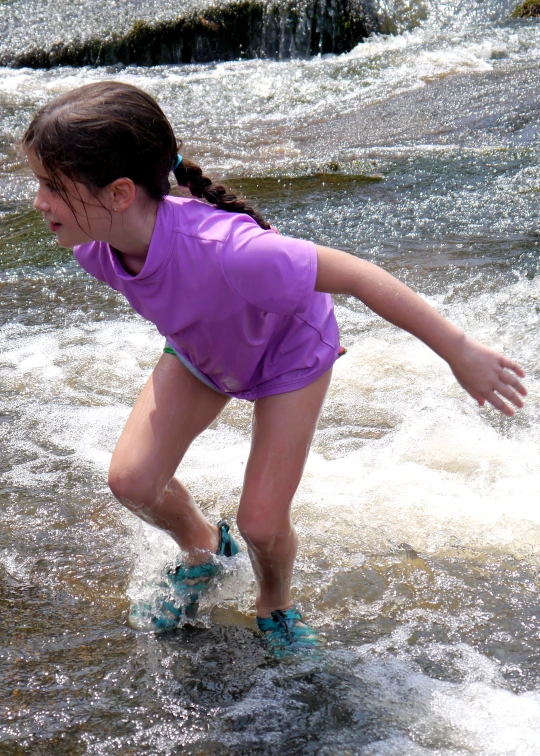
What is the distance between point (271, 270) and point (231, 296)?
17 centimetres

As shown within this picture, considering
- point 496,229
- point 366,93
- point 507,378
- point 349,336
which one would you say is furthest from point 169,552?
point 366,93

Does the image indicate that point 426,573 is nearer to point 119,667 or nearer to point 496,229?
point 119,667

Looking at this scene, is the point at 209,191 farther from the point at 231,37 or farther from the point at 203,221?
the point at 231,37

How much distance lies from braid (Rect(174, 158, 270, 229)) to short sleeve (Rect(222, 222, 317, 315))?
241 millimetres

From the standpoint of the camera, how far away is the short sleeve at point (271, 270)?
2248mm

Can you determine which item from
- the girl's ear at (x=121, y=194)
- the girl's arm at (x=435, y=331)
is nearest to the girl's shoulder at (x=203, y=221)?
the girl's ear at (x=121, y=194)

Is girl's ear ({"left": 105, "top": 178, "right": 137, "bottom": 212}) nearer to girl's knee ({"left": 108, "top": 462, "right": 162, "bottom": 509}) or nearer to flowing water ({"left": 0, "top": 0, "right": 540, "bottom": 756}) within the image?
girl's knee ({"left": 108, "top": 462, "right": 162, "bottom": 509})

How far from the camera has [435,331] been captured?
2299 millimetres

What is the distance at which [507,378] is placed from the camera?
2.29 metres

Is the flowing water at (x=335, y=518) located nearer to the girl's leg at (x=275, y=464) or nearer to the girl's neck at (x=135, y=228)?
the girl's leg at (x=275, y=464)

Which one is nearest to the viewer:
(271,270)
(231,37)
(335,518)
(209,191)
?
(271,270)

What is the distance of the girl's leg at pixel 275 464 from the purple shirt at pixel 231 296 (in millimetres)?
54

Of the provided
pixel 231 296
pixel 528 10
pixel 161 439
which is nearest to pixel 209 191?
pixel 231 296

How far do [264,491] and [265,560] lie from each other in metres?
0.24
